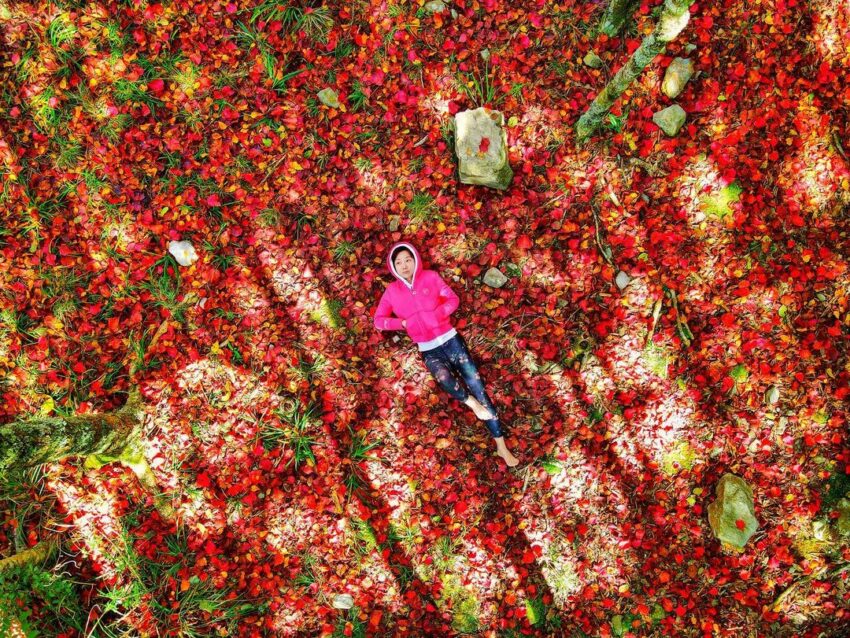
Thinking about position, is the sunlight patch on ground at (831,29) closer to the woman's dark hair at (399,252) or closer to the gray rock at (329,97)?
the woman's dark hair at (399,252)

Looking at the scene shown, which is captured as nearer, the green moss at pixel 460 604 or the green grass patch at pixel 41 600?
the green grass patch at pixel 41 600

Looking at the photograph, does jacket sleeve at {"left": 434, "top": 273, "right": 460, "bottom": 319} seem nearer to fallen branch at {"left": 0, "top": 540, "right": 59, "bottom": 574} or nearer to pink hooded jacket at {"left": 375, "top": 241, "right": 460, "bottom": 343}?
pink hooded jacket at {"left": 375, "top": 241, "right": 460, "bottom": 343}

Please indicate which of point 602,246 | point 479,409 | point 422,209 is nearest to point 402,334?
point 479,409

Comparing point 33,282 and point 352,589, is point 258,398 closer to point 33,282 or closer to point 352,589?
point 352,589

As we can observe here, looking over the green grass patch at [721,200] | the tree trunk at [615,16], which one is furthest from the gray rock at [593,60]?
the green grass patch at [721,200]

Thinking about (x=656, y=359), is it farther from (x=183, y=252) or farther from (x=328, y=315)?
(x=183, y=252)

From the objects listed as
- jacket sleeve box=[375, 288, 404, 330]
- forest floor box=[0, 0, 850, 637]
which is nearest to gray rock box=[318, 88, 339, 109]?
forest floor box=[0, 0, 850, 637]
